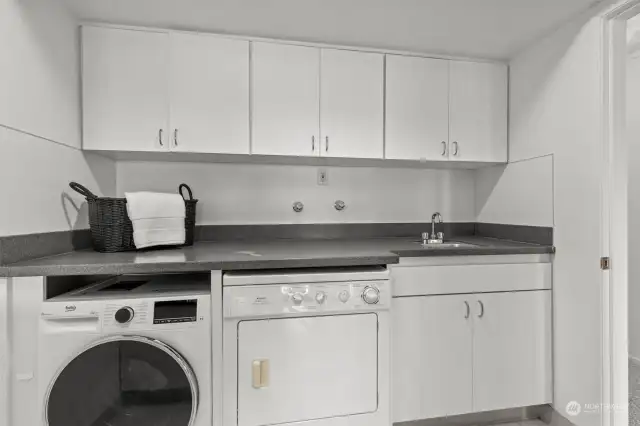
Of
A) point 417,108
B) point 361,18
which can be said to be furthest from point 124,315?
point 417,108

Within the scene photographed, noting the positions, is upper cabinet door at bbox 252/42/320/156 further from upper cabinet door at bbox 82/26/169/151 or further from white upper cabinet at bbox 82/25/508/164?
upper cabinet door at bbox 82/26/169/151

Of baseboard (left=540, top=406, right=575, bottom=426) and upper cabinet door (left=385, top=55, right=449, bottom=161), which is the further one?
→ upper cabinet door (left=385, top=55, right=449, bottom=161)

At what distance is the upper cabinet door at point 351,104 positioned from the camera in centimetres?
208

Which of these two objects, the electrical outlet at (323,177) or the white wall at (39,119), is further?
the electrical outlet at (323,177)

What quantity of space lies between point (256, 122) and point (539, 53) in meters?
1.68

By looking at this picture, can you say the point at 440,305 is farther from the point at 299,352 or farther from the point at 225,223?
the point at 225,223

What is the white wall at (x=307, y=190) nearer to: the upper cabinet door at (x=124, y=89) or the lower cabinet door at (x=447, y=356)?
the upper cabinet door at (x=124, y=89)

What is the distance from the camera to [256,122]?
201 centimetres

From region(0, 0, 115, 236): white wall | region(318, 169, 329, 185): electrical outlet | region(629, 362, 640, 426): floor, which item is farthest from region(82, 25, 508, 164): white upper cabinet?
region(629, 362, 640, 426): floor

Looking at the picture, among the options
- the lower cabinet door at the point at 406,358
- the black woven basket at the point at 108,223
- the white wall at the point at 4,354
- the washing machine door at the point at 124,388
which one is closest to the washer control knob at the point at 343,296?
the lower cabinet door at the point at 406,358

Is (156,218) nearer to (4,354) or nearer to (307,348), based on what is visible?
(4,354)

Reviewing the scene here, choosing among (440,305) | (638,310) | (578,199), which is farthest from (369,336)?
(638,310)

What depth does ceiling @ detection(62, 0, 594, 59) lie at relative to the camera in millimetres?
1700

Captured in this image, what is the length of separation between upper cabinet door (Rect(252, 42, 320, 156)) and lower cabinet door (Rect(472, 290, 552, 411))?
132cm
